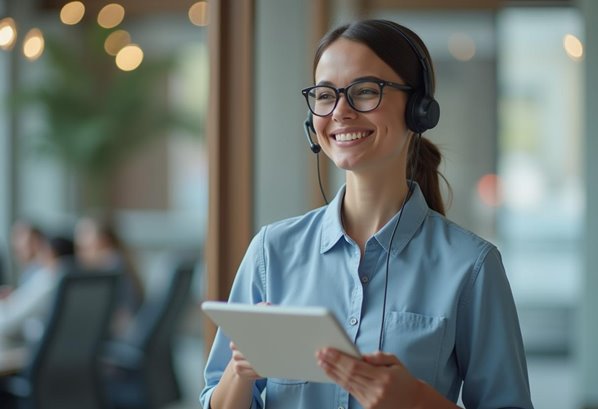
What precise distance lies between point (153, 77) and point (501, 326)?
25.4 ft

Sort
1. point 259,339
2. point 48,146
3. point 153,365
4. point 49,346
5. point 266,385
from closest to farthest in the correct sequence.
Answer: point 259,339 → point 266,385 → point 49,346 → point 153,365 → point 48,146

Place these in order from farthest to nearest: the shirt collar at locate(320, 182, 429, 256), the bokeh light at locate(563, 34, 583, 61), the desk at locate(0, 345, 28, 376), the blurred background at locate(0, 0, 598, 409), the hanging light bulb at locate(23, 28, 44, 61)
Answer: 1. the bokeh light at locate(563, 34, 583, 61)
2. the blurred background at locate(0, 0, 598, 409)
3. the hanging light bulb at locate(23, 28, 44, 61)
4. the desk at locate(0, 345, 28, 376)
5. the shirt collar at locate(320, 182, 429, 256)

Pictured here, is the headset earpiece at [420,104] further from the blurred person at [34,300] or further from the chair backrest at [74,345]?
the blurred person at [34,300]

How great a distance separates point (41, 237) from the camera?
6.09 m

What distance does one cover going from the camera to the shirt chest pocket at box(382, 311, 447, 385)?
59.9 inches

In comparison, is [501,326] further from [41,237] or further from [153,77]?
[153,77]

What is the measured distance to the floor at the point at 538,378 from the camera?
6.23 metres

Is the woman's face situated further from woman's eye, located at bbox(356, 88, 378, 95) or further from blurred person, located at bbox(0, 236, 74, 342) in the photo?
blurred person, located at bbox(0, 236, 74, 342)

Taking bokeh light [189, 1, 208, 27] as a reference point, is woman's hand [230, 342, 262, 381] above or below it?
below

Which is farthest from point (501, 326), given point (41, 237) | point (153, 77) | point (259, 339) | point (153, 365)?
point (153, 77)

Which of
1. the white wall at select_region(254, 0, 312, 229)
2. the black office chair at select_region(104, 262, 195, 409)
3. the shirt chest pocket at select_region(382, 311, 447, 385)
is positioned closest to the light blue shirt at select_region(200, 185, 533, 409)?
the shirt chest pocket at select_region(382, 311, 447, 385)

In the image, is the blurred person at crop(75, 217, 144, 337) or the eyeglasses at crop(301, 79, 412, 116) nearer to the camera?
the eyeglasses at crop(301, 79, 412, 116)

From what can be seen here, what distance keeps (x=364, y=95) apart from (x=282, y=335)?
407mm

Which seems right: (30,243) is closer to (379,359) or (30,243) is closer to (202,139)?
(202,139)
